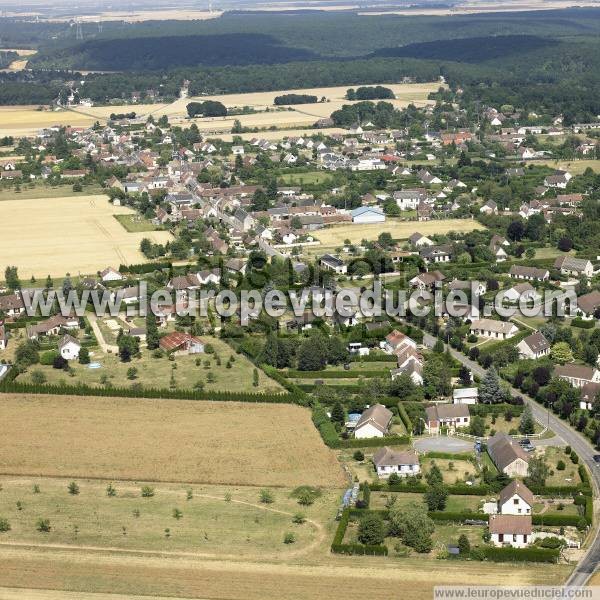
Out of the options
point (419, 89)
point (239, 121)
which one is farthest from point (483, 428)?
point (419, 89)

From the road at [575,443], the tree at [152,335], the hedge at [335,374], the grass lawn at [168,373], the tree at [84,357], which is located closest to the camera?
the road at [575,443]

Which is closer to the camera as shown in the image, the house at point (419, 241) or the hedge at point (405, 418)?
the hedge at point (405, 418)

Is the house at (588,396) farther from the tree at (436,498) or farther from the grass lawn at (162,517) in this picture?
the grass lawn at (162,517)

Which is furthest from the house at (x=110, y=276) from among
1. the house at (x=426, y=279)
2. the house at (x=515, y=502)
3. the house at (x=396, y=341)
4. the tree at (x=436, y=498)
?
the house at (x=515, y=502)

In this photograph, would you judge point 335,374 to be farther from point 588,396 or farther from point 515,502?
point 515,502

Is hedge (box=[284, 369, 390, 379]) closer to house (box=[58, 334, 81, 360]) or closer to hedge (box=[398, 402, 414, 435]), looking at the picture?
hedge (box=[398, 402, 414, 435])

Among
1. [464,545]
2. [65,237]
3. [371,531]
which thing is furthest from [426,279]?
[464,545]

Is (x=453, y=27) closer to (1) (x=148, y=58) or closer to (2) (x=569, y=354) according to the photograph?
(1) (x=148, y=58)
